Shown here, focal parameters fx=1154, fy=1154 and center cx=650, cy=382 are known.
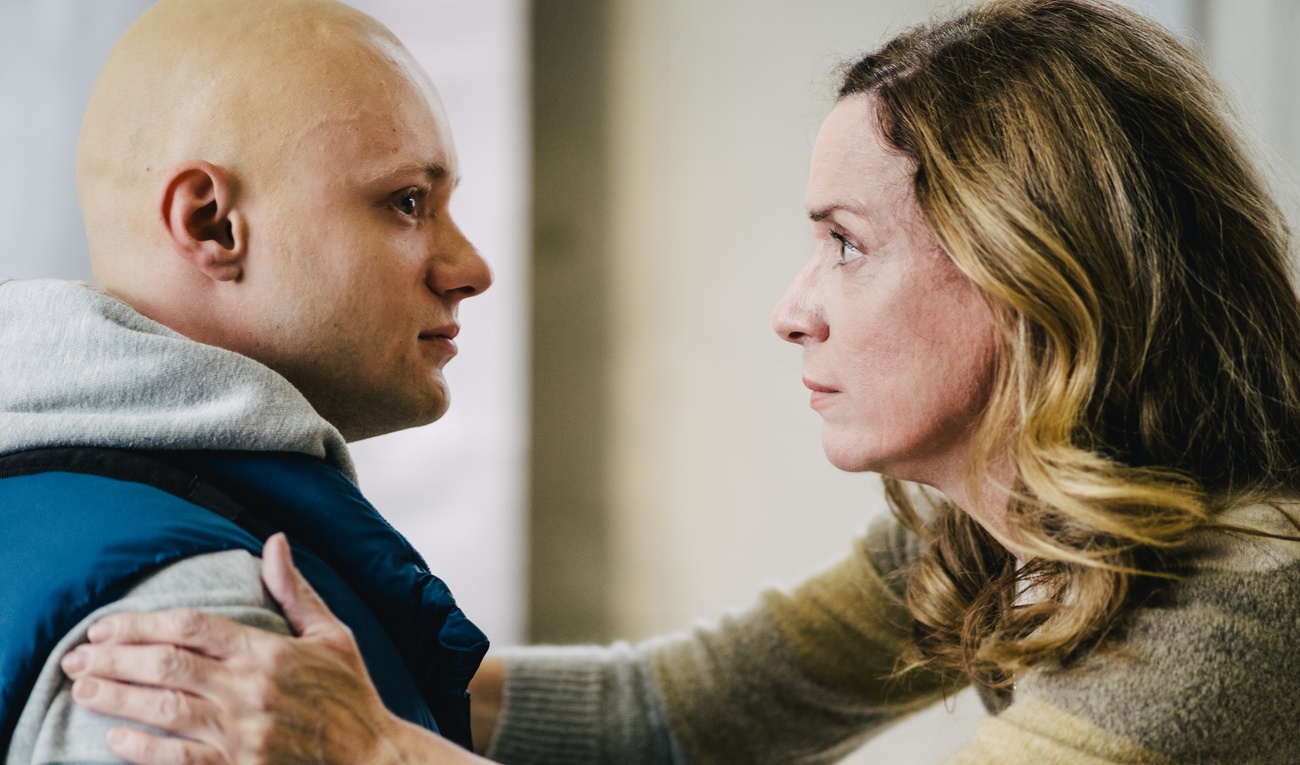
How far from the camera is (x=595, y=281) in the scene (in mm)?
2438

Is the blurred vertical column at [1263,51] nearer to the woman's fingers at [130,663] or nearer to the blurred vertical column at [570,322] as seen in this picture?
the blurred vertical column at [570,322]

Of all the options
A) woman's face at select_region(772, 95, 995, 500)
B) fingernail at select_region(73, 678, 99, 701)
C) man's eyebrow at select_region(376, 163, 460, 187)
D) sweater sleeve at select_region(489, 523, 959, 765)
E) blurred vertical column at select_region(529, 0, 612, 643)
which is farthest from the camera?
blurred vertical column at select_region(529, 0, 612, 643)

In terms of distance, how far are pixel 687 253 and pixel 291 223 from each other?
61.8 inches

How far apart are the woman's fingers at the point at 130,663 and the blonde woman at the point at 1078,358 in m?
0.21

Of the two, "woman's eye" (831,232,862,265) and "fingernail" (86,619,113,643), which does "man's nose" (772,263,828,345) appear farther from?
"fingernail" (86,619,113,643)

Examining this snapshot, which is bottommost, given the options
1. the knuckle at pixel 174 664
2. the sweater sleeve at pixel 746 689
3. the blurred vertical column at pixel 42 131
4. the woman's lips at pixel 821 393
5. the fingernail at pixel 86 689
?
the sweater sleeve at pixel 746 689

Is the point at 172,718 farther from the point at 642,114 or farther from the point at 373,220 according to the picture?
the point at 642,114

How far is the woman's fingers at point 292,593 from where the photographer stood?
0.74 meters

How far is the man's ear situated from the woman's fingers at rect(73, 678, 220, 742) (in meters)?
0.33

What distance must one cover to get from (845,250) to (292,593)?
22.6 inches

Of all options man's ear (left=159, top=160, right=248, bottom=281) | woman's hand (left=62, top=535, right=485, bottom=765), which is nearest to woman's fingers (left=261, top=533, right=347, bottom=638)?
woman's hand (left=62, top=535, right=485, bottom=765)

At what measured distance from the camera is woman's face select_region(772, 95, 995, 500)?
100 centimetres

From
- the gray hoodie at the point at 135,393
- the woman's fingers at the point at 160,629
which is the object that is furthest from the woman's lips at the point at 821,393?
the woman's fingers at the point at 160,629

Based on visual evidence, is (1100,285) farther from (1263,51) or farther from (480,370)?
(1263,51)
